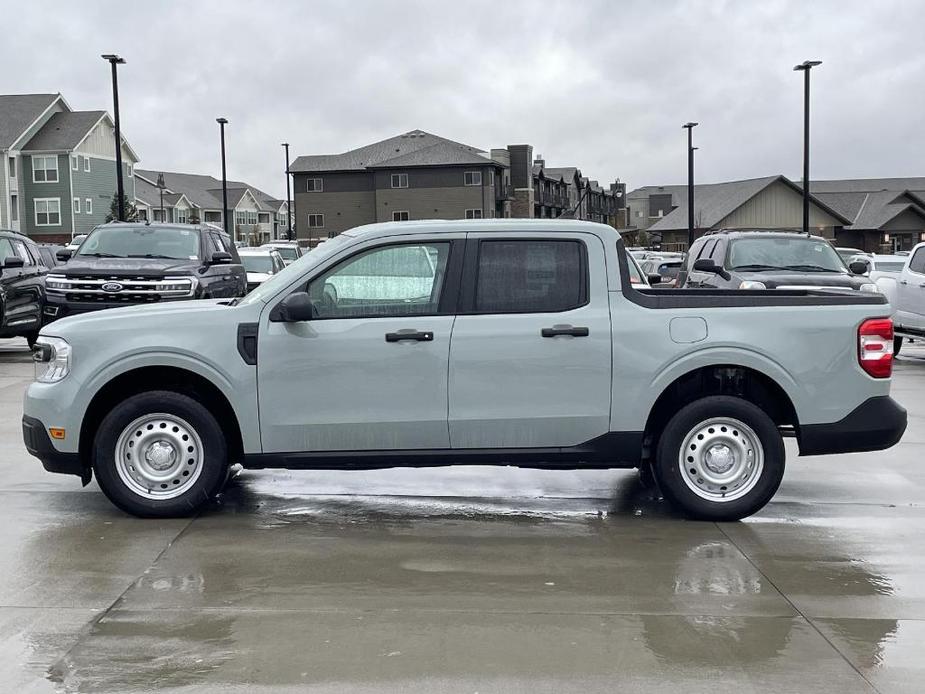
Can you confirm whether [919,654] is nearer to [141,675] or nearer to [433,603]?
[433,603]

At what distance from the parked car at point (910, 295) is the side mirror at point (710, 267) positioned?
2705mm

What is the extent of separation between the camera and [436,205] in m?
86.8

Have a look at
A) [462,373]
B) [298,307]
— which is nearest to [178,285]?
[298,307]

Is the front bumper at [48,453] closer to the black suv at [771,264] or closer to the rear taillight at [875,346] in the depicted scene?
the rear taillight at [875,346]

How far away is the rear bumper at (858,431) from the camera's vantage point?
7340 mm

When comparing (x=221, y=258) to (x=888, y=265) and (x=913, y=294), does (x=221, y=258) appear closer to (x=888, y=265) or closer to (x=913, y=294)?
(x=913, y=294)

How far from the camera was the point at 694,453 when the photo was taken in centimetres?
733

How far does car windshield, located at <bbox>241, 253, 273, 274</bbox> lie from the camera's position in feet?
89.7

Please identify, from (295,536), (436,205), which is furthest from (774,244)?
(436,205)

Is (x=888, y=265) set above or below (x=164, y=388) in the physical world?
above

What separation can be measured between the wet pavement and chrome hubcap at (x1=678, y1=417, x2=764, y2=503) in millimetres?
259

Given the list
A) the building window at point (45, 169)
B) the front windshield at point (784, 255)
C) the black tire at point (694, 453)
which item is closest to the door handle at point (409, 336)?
the black tire at point (694, 453)

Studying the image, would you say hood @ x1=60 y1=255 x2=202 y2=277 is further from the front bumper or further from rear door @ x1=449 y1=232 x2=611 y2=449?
rear door @ x1=449 y1=232 x2=611 y2=449

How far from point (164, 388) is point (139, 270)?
935cm
